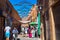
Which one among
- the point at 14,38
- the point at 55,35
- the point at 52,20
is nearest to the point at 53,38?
the point at 55,35

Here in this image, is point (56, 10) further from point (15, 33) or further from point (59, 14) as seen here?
point (15, 33)

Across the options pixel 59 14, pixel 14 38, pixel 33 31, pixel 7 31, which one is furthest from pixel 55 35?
pixel 33 31

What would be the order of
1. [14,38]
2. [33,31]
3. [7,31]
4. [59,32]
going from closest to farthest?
[59,32] → [7,31] → [14,38] → [33,31]

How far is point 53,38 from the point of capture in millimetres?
12641

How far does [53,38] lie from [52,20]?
1052 millimetres

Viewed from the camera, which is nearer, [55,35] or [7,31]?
[55,35]

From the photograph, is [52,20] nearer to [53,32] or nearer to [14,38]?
[53,32]

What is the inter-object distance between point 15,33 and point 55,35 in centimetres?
782

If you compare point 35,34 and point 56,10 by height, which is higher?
point 56,10

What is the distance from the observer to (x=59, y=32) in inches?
491

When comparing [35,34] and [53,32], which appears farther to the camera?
[35,34]

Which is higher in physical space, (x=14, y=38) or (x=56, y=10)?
(x=56, y=10)

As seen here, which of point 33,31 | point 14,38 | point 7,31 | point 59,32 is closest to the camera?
point 59,32

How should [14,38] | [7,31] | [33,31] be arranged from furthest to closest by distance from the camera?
1. [33,31]
2. [14,38]
3. [7,31]
